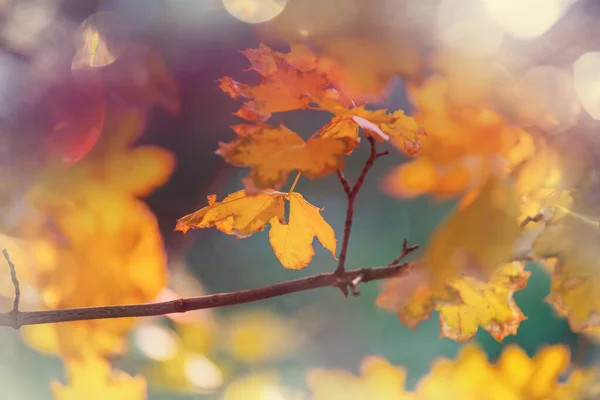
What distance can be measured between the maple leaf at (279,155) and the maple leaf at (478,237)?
0.21ft

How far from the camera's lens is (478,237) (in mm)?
247

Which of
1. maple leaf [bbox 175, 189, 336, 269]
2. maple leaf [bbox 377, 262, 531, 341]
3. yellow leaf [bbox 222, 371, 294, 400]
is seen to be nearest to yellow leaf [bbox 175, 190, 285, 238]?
maple leaf [bbox 175, 189, 336, 269]

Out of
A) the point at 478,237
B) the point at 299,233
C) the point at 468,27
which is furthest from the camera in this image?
the point at 468,27

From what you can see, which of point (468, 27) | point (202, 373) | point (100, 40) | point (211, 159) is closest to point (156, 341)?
point (202, 373)

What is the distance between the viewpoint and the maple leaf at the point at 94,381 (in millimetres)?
496

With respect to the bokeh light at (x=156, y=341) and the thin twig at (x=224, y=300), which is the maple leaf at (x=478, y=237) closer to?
the thin twig at (x=224, y=300)

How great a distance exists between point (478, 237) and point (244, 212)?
0.53ft

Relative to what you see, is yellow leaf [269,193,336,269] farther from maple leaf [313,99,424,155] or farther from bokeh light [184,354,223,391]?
bokeh light [184,354,223,391]

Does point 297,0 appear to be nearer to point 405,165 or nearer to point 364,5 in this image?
point 364,5

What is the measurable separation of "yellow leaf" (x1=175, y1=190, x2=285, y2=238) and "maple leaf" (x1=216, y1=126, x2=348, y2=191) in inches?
3.2

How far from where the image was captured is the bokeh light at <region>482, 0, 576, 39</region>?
1.47 ft

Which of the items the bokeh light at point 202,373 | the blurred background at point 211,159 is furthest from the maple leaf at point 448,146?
the bokeh light at point 202,373

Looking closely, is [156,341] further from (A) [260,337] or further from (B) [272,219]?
(B) [272,219]

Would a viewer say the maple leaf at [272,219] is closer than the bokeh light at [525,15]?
Yes
